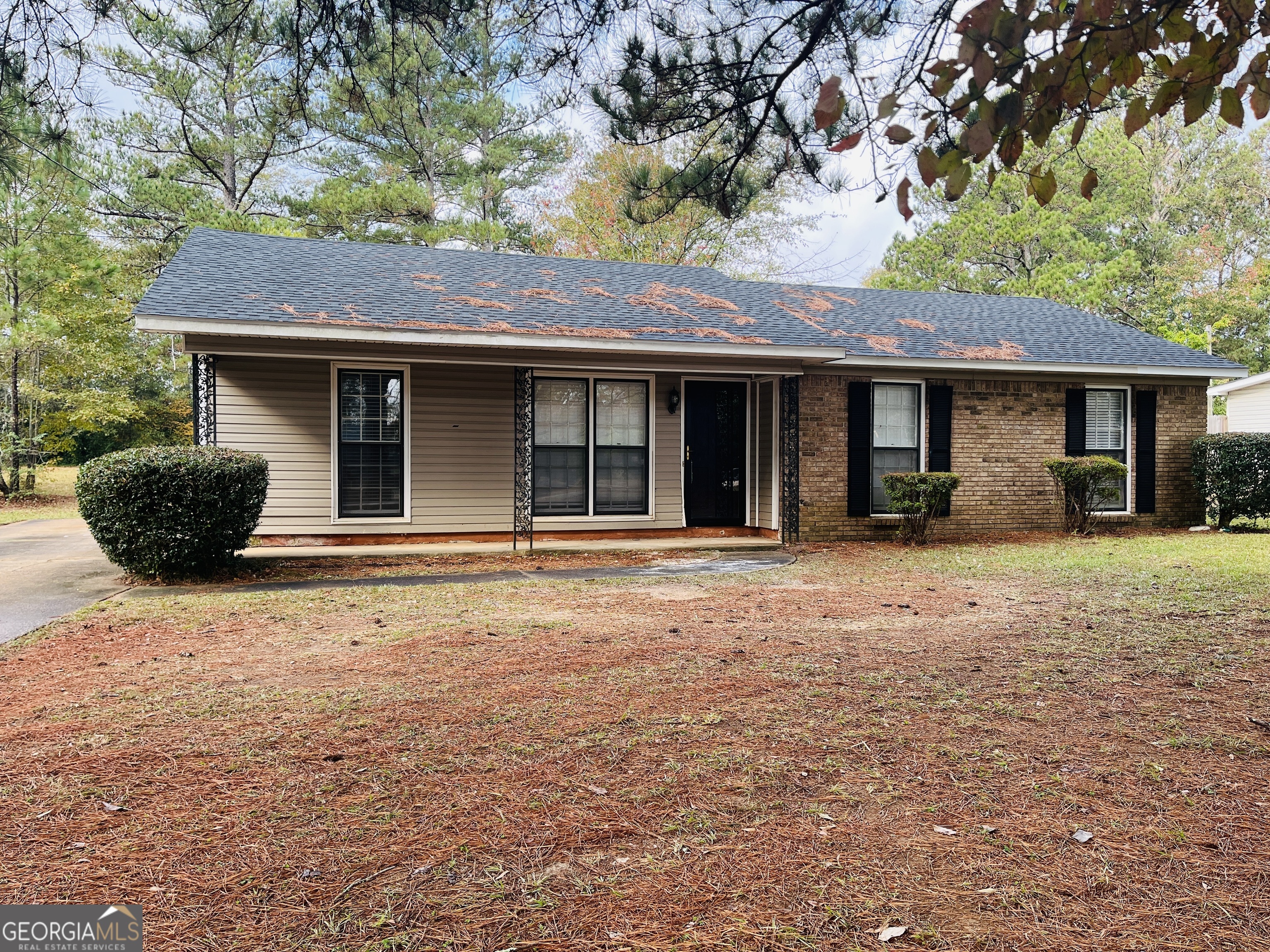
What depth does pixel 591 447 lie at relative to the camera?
12.0 metres

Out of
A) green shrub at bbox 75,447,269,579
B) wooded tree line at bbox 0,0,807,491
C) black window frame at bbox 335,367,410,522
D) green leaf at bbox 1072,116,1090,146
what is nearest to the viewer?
green leaf at bbox 1072,116,1090,146

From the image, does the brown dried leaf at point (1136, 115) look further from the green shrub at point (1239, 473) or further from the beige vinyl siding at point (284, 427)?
the green shrub at point (1239, 473)

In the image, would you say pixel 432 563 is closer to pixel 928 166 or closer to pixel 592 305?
pixel 592 305

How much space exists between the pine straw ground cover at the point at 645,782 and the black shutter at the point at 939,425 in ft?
20.1

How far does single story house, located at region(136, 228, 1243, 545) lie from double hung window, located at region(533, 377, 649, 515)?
0.09 feet

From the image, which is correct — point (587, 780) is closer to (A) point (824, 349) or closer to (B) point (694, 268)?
(A) point (824, 349)

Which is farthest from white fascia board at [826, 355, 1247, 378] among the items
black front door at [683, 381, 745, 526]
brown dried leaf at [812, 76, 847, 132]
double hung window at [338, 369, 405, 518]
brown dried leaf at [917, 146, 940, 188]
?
brown dried leaf at [812, 76, 847, 132]

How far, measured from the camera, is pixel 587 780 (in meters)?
3.31

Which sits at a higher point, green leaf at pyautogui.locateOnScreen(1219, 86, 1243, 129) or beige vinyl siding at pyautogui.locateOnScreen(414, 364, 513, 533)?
green leaf at pyautogui.locateOnScreen(1219, 86, 1243, 129)

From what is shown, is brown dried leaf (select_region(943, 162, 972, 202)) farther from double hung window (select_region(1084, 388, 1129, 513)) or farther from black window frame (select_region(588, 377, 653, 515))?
double hung window (select_region(1084, 388, 1129, 513))

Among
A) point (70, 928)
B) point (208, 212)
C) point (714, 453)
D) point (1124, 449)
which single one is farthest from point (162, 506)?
point (208, 212)

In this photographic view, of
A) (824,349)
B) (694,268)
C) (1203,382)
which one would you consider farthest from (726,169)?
(1203,382)

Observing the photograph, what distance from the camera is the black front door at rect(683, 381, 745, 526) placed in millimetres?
12641

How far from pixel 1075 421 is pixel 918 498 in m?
3.42
